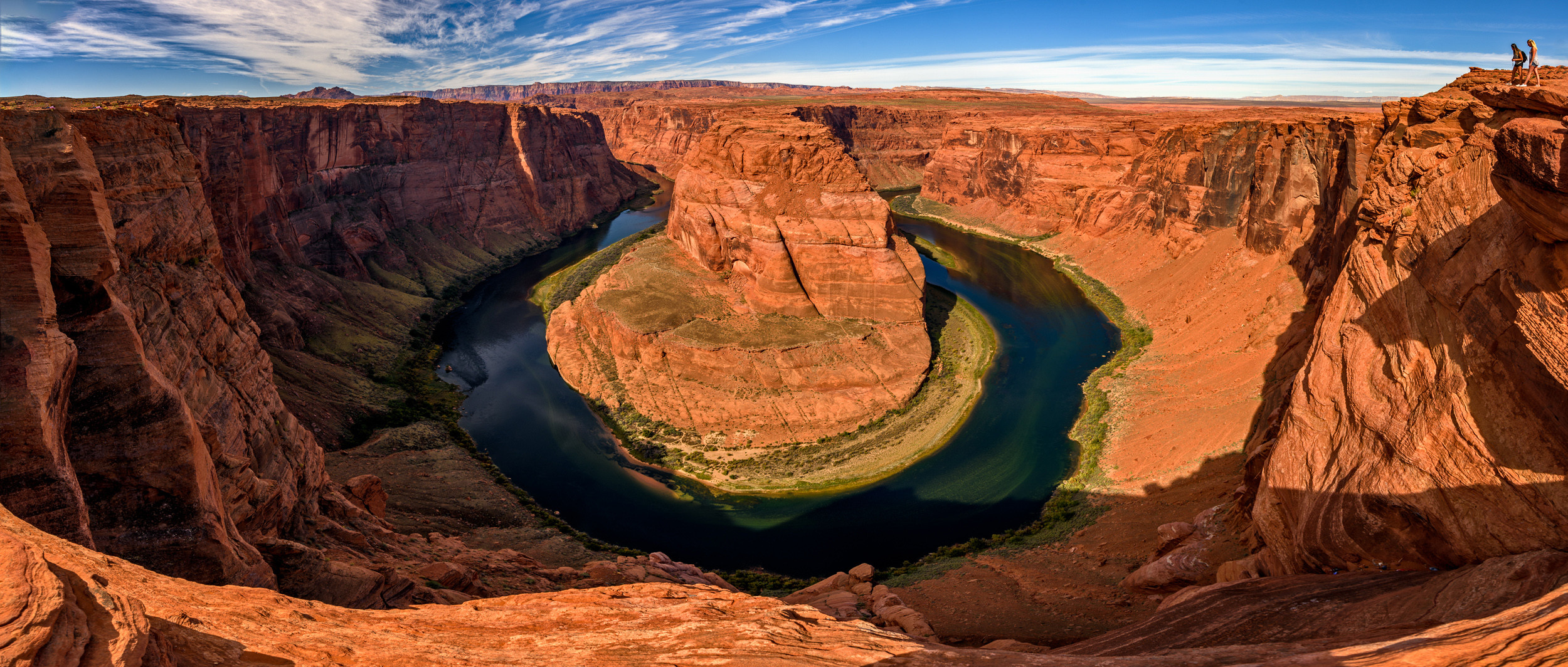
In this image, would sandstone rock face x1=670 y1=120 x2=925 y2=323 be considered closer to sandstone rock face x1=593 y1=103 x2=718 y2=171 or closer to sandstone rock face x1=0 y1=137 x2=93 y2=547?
sandstone rock face x1=0 y1=137 x2=93 y2=547

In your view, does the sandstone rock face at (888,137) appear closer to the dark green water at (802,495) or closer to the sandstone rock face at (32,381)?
the dark green water at (802,495)

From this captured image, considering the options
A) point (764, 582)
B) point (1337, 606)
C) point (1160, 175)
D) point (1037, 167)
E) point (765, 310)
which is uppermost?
point (1037, 167)

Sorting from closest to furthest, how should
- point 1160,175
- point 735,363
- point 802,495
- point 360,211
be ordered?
point 802,495, point 735,363, point 360,211, point 1160,175

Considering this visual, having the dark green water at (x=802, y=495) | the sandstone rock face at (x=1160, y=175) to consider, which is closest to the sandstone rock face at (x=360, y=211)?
the dark green water at (x=802, y=495)

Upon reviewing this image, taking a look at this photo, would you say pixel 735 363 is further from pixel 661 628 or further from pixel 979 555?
pixel 661 628

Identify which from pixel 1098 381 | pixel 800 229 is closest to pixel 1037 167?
pixel 1098 381

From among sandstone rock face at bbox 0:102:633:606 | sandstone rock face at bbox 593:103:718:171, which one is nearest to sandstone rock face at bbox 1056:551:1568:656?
sandstone rock face at bbox 0:102:633:606
